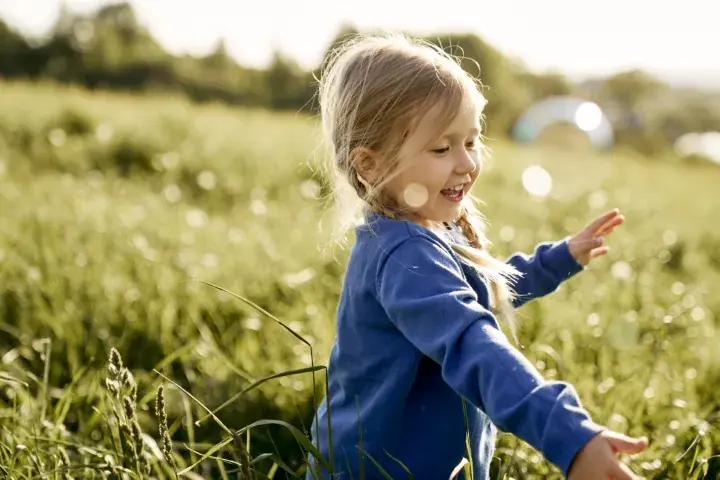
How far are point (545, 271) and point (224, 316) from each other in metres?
1.62

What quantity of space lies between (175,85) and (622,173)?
55.0 feet

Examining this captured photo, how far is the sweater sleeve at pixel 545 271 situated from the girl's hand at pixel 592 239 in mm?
17

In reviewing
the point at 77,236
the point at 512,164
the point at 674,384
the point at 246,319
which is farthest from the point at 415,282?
the point at 512,164

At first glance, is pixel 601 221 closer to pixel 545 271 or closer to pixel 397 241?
pixel 545 271

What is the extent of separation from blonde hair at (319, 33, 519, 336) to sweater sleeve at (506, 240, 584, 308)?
0.18 meters

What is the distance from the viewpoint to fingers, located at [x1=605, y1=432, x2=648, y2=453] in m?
1.18

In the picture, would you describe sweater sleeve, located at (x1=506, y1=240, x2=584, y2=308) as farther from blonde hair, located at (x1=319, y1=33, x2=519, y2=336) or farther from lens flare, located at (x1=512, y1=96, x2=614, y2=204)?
lens flare, located at (x1=512, y1=96, x2=614, y2=204)

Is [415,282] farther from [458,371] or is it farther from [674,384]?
[674,384]

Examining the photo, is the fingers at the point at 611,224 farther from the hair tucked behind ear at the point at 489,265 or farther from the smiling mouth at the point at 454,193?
the smiling mouth at the point at 454,193

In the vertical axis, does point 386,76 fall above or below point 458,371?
above

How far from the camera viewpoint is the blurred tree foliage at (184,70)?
2269 centimetres

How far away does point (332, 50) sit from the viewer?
2104mm

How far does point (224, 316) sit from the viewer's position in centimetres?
338

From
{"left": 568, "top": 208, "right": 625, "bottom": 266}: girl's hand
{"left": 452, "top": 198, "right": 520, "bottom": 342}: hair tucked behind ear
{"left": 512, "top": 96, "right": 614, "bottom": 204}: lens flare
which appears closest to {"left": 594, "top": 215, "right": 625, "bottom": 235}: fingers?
{"left": 568, "top": 208, "right": 625, "bottom": 266}: girl's hand
